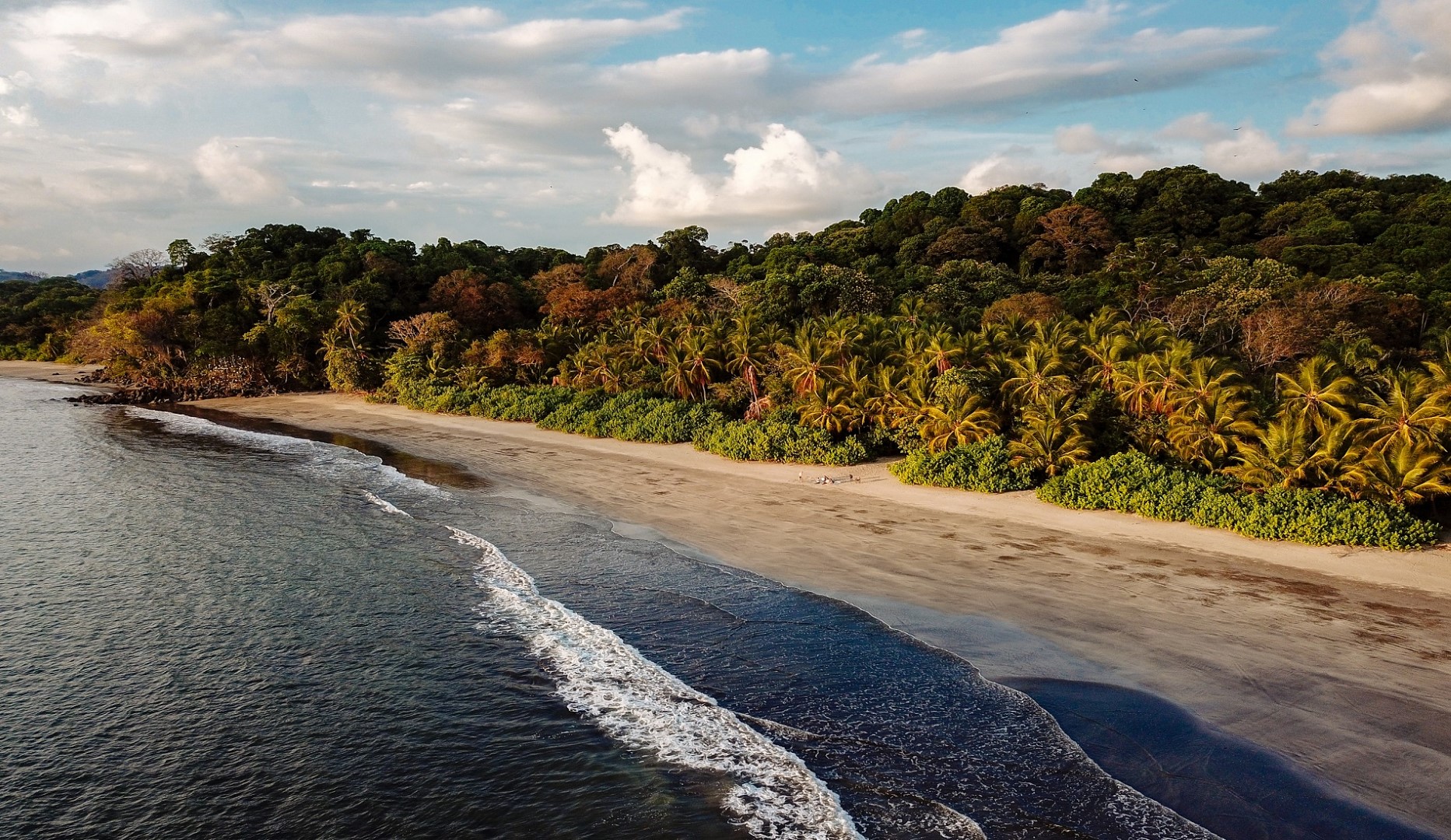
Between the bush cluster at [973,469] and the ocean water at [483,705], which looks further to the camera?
the bush cluster at [973,469]

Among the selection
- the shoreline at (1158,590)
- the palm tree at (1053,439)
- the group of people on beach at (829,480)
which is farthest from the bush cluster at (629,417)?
the palm tree at (1053,439)

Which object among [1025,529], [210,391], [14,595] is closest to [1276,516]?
[1025,529]

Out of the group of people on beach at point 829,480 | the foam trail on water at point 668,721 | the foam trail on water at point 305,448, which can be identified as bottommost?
the foam trail on water at point 668,721

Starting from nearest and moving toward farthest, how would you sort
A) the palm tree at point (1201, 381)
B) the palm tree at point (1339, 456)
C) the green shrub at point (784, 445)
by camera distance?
the palm tree at point (1339, 456)
the palm tree at point (1201, 381)
the green shrub at point (784, 445)

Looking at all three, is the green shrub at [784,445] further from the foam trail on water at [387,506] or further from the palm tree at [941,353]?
the foam trail on water at [387,506]

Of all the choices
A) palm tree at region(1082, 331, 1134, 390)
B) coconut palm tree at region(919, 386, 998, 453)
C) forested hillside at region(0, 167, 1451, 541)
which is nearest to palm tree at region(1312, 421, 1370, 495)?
forested hillside at region(0, 167, 1451, 541)

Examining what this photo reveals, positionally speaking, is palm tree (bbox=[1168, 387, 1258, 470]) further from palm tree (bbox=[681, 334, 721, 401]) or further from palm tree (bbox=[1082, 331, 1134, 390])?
palm tree (bbox=[681, 334, 721, 401])

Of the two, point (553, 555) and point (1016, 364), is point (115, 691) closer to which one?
point (553, 555)
